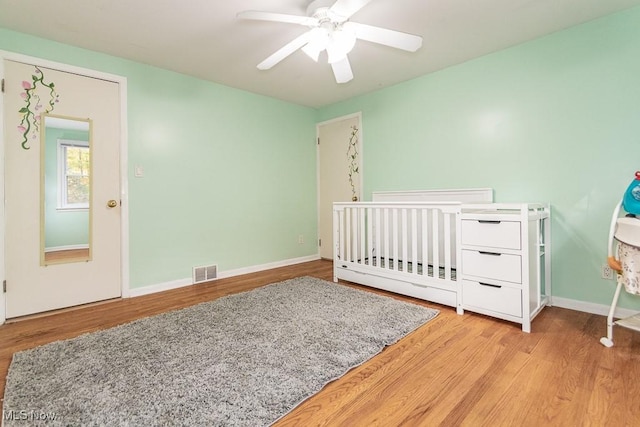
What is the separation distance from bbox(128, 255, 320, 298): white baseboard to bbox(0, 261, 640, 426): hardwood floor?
1.87 ft

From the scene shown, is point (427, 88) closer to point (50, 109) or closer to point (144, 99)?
point (144, 99)

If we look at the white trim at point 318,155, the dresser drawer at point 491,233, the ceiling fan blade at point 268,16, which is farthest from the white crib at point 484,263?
the ceiling fan blade at point 268,16

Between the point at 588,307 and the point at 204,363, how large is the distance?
2.74m

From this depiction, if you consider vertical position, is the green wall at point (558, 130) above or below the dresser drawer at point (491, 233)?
above

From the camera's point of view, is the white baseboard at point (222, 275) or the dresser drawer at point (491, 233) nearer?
the dresser drawer at point (491, 233)

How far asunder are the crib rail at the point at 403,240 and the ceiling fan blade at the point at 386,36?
1.16 metres

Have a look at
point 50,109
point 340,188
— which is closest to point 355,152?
point 340,188

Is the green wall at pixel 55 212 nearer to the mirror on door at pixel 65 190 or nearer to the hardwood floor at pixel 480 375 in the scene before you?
the mirror on door at pixel 65 190

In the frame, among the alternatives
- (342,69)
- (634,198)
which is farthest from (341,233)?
(634,198)

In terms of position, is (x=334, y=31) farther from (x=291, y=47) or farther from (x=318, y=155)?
(x=318, y=155)

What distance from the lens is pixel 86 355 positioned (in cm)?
160

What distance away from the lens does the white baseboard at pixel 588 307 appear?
6.66 ft

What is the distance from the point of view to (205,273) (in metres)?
3.16

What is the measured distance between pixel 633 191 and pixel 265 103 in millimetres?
3507
